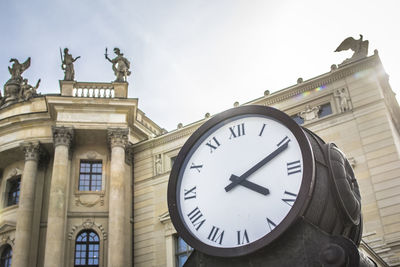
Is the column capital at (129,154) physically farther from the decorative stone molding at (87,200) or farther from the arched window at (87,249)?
the arched window at (87,249)

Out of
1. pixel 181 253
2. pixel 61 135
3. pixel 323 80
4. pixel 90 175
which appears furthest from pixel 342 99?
pixel 61 135

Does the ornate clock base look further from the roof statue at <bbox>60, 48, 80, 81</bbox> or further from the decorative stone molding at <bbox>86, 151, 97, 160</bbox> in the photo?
the roof statue at <bbox>60, 48, 80, 81</bbox>

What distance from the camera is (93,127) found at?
23531 millimetres

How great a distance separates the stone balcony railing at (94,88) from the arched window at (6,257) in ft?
27.4

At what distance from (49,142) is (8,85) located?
5.68 meters

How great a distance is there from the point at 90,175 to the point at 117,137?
2424 mm

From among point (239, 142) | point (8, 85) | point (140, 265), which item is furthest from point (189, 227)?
point (8, 85)

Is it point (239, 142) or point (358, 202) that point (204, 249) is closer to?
point (239, 142)

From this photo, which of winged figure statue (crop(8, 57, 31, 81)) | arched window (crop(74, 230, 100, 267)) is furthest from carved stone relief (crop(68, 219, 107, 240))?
winged figure statue (crop(8, 57, 31, 81))

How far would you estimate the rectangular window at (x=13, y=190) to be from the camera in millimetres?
24578

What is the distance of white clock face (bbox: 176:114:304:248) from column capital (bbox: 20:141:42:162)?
2202cm

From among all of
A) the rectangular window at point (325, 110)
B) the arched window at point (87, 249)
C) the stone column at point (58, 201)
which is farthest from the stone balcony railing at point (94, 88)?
the rectangular window at point (325, 110)

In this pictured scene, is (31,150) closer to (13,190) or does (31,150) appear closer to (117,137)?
(13,190)

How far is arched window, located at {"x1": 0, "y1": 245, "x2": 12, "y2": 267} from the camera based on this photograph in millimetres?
22875
